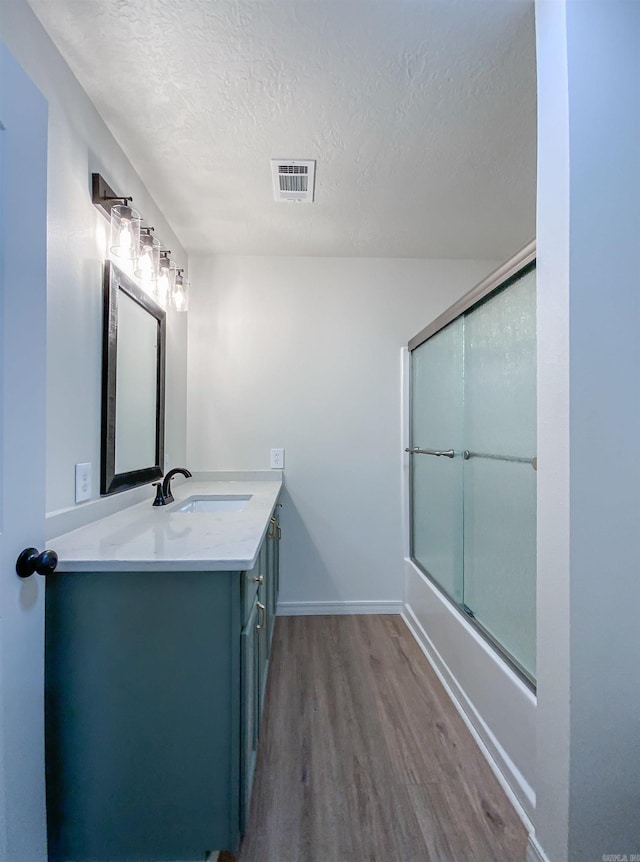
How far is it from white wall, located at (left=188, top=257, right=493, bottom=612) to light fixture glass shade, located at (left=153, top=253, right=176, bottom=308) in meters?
0.50

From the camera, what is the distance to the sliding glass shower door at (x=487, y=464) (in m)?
1.32

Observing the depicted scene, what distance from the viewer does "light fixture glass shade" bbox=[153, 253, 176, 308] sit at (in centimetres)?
186

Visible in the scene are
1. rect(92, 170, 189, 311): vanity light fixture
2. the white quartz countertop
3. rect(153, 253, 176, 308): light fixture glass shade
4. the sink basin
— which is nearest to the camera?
the white quartz countertop

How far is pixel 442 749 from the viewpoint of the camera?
1453mm

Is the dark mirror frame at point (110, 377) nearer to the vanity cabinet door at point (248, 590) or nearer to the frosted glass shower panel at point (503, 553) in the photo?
the vanity cabinet door at point (248, 590)

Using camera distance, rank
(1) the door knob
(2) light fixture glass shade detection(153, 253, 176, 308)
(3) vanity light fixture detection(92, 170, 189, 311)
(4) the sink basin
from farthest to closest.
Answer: (4) the sink basin → (2) light fixture glass shade detection(153, 253, 176, 308) → (3) vanity light fixture detection(92, 170, 189, 311) → (1) the door knob

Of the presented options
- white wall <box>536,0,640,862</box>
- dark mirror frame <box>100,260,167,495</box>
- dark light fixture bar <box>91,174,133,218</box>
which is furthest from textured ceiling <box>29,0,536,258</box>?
dark mirror frame <box>100,260,167,495</box>

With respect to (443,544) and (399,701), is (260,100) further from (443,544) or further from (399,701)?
(399,701)

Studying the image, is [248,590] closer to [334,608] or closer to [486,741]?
[486,741]

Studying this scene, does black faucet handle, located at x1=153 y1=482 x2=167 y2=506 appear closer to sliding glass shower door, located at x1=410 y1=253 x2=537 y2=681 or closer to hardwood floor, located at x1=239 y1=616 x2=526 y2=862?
hardwood floor, located at x1=239 y1=616 x2=526 y2=862

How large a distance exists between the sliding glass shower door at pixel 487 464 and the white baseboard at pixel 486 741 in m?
0.30

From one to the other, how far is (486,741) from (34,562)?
158 centimetres

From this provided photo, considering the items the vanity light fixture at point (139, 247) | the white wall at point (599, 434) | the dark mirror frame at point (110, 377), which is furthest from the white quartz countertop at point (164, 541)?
the vanity light fixture at point (139, 247)

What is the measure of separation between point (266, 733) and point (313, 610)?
3.31ft
